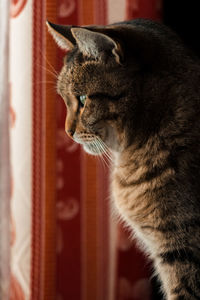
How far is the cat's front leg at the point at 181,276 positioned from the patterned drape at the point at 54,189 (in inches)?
14.6

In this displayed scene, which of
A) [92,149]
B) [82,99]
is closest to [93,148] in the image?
[92,149]

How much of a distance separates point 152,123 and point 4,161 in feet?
1.50

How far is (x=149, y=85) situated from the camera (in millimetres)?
961

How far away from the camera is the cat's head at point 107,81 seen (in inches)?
36.7

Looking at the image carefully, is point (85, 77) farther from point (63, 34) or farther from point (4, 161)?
point (4, 161)

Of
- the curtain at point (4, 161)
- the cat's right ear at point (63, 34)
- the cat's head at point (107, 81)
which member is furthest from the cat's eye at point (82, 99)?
the curtain at point (4, 161)

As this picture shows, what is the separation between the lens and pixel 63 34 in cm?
100

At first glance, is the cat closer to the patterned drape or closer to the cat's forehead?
the cat's forehead

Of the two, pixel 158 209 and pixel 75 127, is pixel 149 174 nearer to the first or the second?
pixel 158 209

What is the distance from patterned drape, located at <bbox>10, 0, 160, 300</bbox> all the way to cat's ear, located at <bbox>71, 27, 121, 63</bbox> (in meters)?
0.22

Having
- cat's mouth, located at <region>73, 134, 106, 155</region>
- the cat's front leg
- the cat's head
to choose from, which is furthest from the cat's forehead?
the cat's front leg

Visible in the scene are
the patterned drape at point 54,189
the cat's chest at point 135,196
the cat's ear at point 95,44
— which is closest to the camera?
the cat's ear at point 95,44

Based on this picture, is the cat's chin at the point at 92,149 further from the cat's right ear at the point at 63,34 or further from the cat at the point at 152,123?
the cat's right ear at the point at 63,34

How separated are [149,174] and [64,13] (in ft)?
1.70
